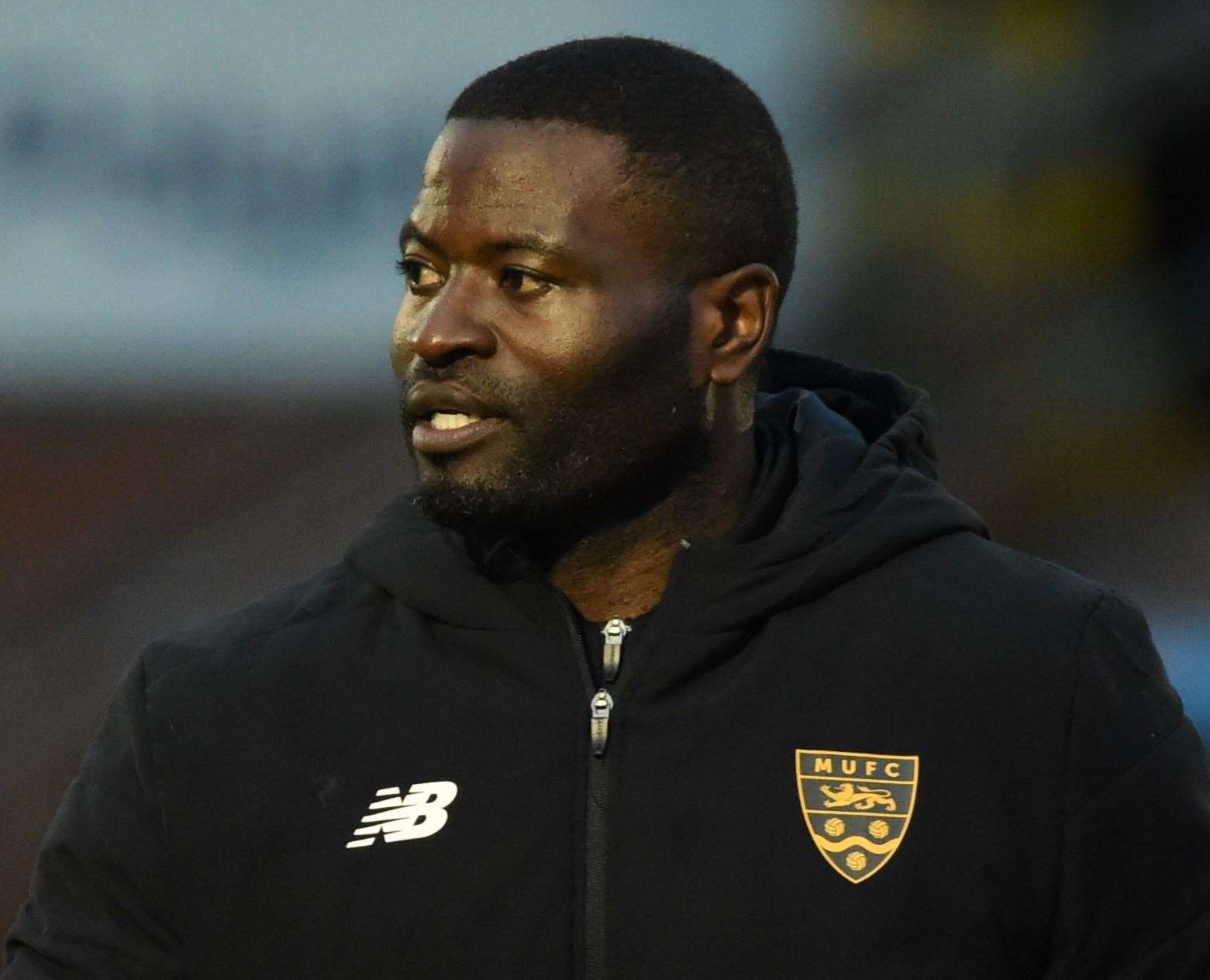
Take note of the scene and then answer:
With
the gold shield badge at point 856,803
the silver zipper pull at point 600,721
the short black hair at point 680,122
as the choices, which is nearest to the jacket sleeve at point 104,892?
the silver zipper pull at point 600,721

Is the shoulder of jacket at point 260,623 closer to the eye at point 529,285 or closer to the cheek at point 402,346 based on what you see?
the cheek at point 402,346

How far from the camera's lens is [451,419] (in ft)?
9.29

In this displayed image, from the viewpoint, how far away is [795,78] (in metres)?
6.82

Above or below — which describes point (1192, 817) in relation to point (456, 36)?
below

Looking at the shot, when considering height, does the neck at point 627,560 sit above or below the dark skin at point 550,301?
below

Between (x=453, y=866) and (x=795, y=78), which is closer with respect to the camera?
(x=453, y=866)

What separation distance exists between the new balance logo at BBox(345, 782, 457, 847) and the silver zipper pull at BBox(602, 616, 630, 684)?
8.6 inches

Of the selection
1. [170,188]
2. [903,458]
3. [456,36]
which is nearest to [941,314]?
[456,36]

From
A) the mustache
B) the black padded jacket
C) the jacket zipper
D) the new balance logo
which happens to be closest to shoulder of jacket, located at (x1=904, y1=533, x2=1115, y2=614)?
the black padded jacket

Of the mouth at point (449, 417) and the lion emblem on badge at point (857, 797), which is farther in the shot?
the mouth at point (449, 417)

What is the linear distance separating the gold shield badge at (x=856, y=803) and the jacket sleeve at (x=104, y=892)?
0.72 metres

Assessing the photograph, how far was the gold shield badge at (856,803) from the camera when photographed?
2650mm

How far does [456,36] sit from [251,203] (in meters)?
0.71

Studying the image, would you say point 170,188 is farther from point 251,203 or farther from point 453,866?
point 453,866
